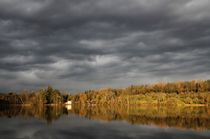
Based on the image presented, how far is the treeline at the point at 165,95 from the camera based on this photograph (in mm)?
153250

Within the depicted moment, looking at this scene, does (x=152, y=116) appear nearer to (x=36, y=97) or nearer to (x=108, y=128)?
(x=108, y=128)

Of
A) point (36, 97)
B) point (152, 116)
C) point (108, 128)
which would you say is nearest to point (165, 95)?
point (36, 97)

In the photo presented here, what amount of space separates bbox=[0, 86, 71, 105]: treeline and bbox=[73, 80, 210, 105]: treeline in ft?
92.4

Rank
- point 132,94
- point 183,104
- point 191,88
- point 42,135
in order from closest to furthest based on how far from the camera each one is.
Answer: point 42,135 < point 183,104 < point 191,88 < point 132,94

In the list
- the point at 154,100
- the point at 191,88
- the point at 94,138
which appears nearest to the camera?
the point at 94,138

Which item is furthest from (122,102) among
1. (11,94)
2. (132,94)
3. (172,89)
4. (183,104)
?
(11,94)

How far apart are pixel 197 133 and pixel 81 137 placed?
15941mm

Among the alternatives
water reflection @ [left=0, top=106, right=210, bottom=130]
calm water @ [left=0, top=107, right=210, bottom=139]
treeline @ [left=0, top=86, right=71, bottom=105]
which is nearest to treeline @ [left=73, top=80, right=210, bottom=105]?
treeline @ [left=0, top=86, right=71, bottom=105]

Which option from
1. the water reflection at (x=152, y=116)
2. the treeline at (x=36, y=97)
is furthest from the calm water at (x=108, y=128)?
the treeline at (x=36, y=97)

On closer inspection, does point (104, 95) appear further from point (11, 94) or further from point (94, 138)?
point (94, 138)

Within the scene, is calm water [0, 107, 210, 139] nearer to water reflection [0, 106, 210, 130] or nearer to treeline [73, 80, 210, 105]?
A: water reflection [0, 106, 210, 130]

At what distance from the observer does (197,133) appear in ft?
136

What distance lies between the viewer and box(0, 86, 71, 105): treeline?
180 m

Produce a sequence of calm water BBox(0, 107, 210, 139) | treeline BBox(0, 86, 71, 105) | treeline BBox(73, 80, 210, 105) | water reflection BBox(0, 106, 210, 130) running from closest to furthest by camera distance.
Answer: calm water BBox(0, 107, 210, 139)
water reflection BBox(0, 106, 210, 130)
treeline BBox(73, 80, 210, 105)
treeline BBox(0, 86, 71, 105)
